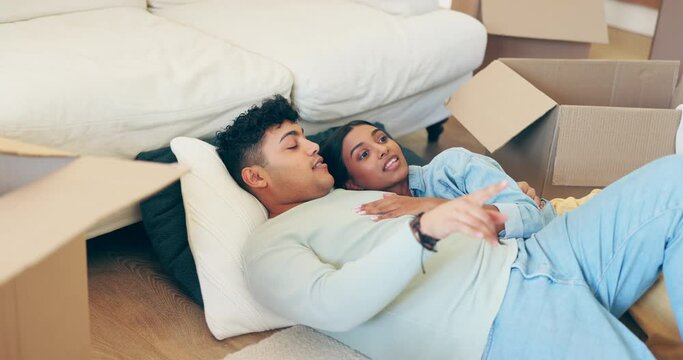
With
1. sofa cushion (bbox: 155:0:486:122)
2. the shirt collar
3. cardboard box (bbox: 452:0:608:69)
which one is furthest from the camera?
cardboard box (bbox: 452:0:608:69)

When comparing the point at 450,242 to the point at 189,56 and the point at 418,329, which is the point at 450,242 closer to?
the point at 418,329

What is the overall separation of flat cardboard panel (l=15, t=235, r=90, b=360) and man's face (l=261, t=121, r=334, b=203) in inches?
28.0

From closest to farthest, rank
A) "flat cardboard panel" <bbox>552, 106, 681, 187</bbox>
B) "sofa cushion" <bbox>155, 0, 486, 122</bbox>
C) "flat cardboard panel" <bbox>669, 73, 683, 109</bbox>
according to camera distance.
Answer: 1. "flat cardboard panel" <bbox>552, 106, 681, 187</bbox>
2. "sofa cushion" <bbox>155, 0, 486, 122</bbox>
3. "flat cardboard panel" <bbox>669, 73, 683, 109</bbox>

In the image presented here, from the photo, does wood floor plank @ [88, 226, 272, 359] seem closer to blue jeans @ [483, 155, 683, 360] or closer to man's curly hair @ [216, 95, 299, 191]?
man's curly hair @ [216, 95, 299, 191]

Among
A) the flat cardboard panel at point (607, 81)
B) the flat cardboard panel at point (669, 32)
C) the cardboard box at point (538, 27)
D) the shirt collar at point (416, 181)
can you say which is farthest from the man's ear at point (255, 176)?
Answer: the flat cardboard panel at point (669, 32)

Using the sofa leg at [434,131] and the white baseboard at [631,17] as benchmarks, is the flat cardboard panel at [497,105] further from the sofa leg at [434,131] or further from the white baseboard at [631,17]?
the white baseboard at [631,17]

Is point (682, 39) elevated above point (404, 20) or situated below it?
below

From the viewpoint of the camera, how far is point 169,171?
742mm

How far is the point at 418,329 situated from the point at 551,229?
1.11 feet

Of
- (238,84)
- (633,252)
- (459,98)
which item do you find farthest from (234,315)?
(459,98)

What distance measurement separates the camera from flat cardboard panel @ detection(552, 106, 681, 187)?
6.02 ft

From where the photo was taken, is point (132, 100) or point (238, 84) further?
point (238, 84)

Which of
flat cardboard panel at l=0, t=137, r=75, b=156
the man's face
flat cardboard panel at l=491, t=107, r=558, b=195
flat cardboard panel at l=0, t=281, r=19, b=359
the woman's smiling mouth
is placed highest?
flat cardboard panel at l=0, t=137, r=75, b=156

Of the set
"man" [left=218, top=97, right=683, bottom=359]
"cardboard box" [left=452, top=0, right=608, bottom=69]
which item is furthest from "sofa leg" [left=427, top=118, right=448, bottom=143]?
"man" [left=218, top=97, right=683, bottom=359]
